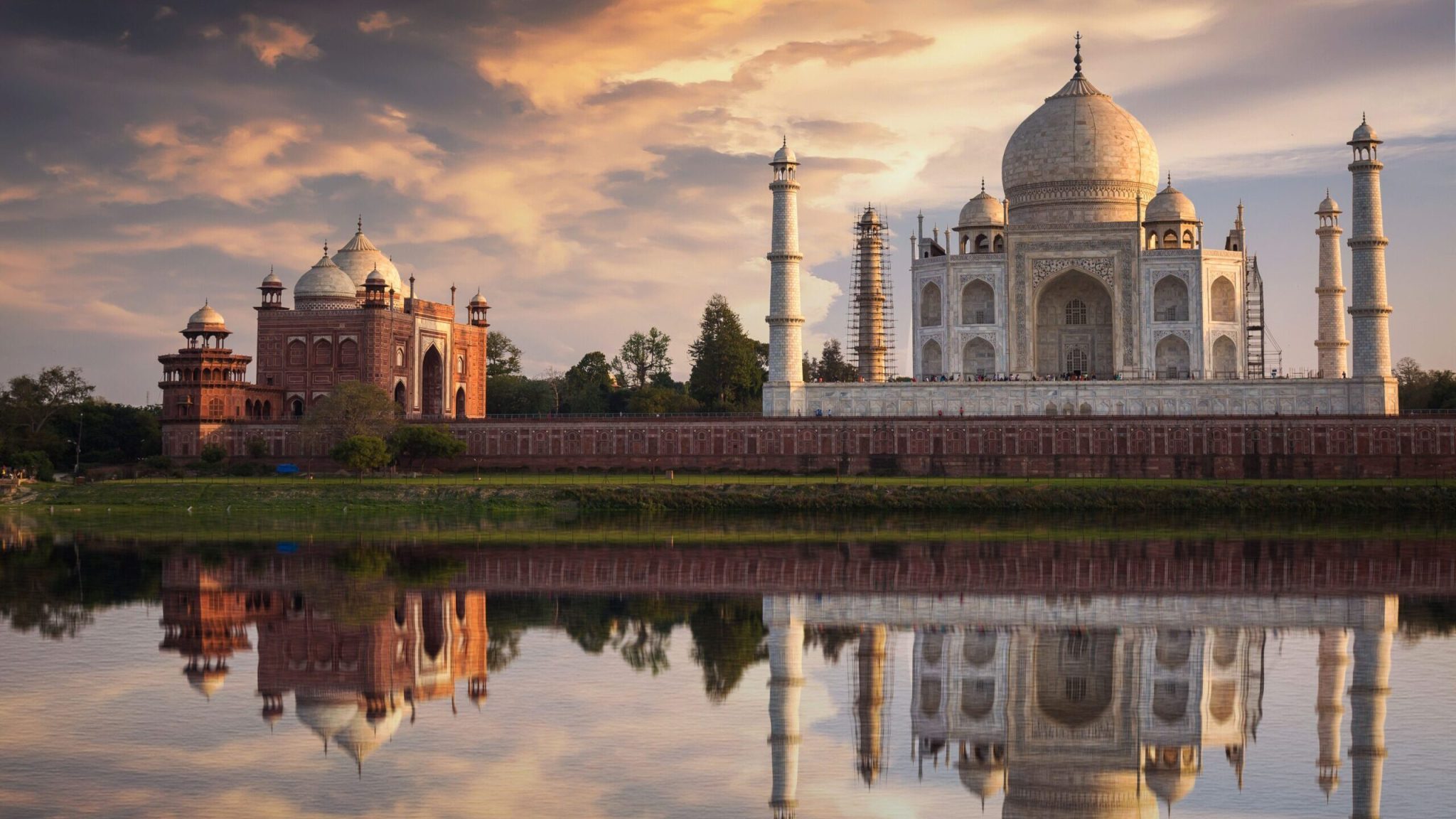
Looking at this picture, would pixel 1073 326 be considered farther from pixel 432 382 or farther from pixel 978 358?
pixel 432 382

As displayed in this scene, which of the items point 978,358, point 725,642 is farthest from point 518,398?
point 725,642

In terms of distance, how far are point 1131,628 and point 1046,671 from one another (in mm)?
3579

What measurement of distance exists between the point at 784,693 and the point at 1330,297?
49.1 m

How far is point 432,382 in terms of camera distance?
67.4 metres

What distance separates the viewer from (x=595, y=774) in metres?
13.9

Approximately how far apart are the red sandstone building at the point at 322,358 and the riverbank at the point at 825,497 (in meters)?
11.3

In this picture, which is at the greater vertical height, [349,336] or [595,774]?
[349,336]

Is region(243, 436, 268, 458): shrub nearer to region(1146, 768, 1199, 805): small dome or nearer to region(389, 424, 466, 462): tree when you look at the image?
region(389, 424, 466, 462): tree

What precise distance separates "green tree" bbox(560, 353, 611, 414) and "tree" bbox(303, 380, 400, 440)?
2196cm

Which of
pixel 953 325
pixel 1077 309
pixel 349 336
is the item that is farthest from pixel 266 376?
pixel 1077 309

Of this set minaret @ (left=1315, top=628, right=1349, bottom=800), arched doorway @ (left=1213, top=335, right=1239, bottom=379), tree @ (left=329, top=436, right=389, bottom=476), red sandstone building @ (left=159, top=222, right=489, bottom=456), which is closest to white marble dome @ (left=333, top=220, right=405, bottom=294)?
red sandstone building @ (left=159, top=222, right=489, bottom=456)

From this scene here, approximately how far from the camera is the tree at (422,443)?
53469mm

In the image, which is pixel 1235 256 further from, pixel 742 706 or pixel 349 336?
pixel 742 706

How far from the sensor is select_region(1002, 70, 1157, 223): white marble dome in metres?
59.9
